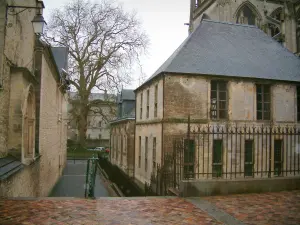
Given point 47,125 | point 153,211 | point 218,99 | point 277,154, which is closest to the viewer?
point 153,211

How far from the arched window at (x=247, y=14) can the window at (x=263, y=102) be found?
17.3 meters

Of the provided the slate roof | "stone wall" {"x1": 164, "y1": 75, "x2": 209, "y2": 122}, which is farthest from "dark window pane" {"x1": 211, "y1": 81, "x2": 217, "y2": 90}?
the slate roof

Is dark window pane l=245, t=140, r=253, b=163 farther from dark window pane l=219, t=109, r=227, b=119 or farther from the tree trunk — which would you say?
the tree trunk

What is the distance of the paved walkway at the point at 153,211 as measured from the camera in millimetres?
5547

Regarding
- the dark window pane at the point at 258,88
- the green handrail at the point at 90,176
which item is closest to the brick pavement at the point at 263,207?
the green handrail at the point at 90,176

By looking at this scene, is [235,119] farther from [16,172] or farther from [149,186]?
[16,172]

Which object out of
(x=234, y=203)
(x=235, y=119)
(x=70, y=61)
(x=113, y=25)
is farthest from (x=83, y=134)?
(x=234, y=203)

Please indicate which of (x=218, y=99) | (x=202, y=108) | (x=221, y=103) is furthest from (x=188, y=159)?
(x=221, y=103)

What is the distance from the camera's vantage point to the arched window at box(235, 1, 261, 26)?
1219 inches

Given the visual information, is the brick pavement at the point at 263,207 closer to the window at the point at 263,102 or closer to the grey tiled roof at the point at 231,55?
the window at the point at 263,102

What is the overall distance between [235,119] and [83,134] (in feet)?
70.5

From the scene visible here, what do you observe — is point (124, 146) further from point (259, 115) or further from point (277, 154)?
point (277, 154)

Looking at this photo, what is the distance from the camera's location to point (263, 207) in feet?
22.4

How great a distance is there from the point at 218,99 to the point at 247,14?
21.0m
